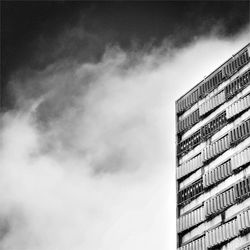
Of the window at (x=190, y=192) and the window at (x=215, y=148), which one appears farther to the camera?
the window at (x=190, y=192)

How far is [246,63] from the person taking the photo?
174ft

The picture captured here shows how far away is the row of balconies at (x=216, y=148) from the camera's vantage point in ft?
160

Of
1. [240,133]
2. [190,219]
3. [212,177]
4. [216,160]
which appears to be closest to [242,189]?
[212,177]

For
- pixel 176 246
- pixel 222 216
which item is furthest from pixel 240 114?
pixel 176 246

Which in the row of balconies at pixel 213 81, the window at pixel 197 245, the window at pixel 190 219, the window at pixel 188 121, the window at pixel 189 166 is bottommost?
the window at pixel 197 245

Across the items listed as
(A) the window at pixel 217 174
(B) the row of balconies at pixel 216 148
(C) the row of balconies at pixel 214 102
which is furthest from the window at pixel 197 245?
(C) the row of balconies at pixel 214 102

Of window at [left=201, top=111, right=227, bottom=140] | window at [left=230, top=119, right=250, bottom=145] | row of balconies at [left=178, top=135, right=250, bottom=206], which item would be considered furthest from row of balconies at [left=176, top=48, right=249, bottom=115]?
row of balconies at [left=178, top=135, right=250, bottom=206]

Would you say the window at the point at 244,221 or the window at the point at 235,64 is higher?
the window at the point at 235,64

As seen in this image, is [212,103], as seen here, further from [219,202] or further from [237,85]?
[219,202]

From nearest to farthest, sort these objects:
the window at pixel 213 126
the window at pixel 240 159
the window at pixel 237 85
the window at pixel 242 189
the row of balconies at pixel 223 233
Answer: the row of balconies at pixel 223 233 → the window at pixel 242 189 → the window at pixel 240 159 → the window at pixel 237 85 → the window at pixel 213 126

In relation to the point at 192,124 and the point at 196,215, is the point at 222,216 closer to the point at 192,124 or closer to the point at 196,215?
the point at 196,215

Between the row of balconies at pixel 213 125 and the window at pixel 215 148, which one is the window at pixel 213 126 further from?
the window at pixel 215 148

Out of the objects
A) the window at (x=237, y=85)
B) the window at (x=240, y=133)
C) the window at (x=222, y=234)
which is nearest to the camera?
the window at (x=222, y=234)

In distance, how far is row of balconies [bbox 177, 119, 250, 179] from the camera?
48784mm
